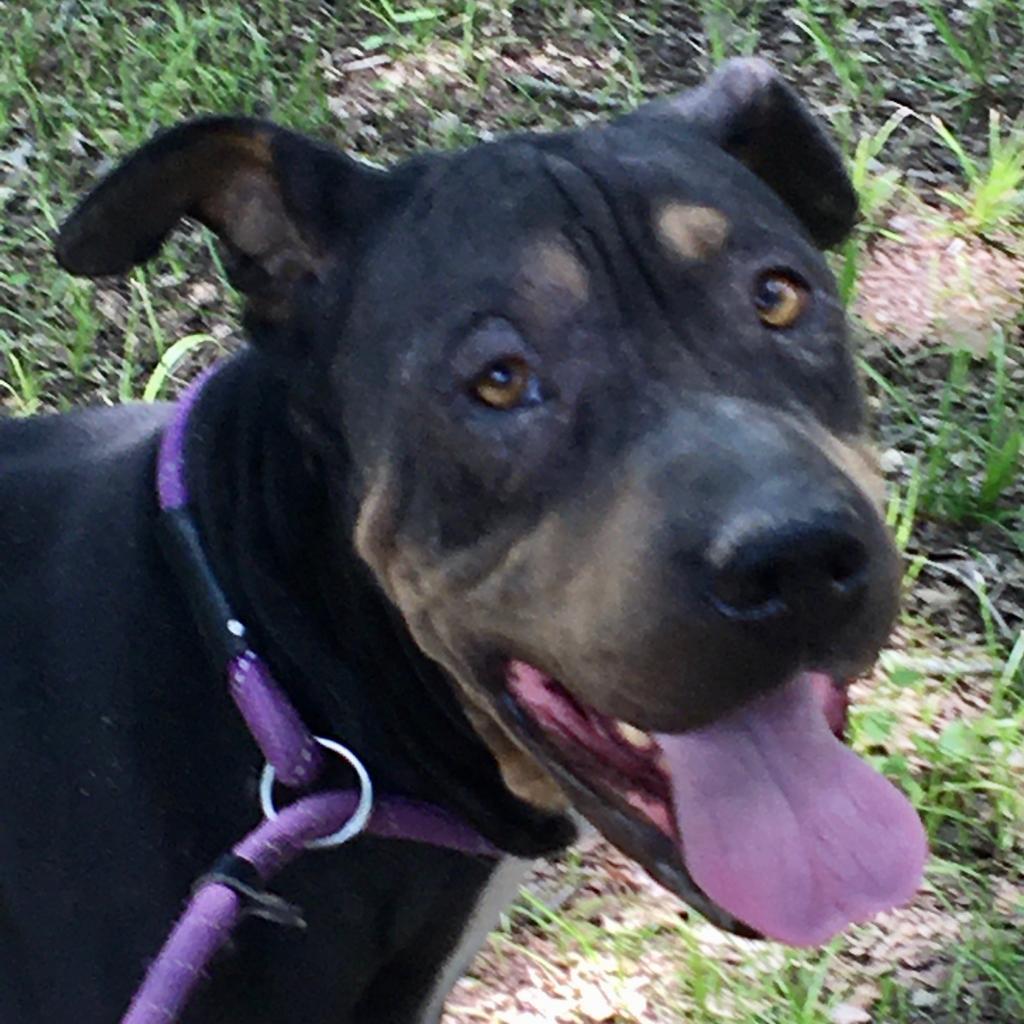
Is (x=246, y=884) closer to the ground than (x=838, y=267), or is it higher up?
higher up

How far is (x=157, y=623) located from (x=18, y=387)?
2195 mm

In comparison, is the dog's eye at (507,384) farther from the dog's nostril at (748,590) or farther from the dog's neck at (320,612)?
the dog's nostril at (748,590)

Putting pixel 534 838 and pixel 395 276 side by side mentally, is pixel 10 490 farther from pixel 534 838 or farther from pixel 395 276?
pixel 534 838

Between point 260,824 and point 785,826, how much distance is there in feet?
2.35

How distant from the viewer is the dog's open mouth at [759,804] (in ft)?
6.64

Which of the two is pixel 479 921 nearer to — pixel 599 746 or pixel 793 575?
pixel 599 746

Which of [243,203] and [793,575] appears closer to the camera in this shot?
[793,575]

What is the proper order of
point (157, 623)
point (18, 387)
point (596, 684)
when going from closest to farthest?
1. point (596, 684)
2. point (157, 623)
3. point (18, 387)

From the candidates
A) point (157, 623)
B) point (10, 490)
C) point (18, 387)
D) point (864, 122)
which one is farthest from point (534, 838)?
point (864, 122)

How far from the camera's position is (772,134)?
2.58 m

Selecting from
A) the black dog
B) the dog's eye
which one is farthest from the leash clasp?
the dog's eye

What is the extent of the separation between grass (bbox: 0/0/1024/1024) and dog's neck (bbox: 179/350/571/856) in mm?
1005

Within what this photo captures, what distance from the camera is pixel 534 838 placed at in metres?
2.43

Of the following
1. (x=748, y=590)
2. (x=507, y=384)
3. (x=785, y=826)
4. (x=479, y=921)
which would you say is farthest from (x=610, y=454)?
(x=479, y=921)
